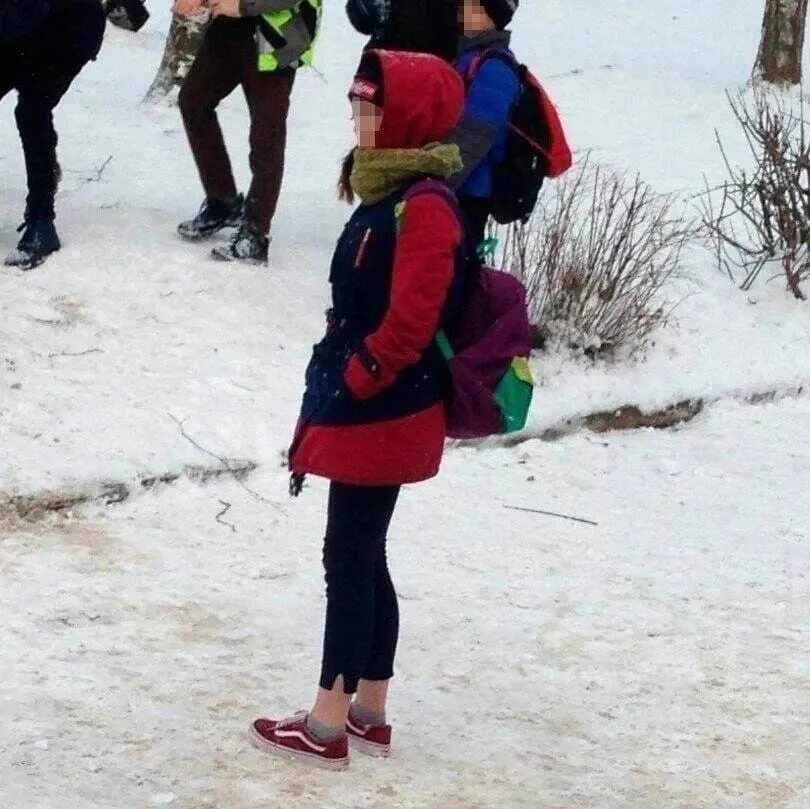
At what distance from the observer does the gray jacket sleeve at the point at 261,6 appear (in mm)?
5441

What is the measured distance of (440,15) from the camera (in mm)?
5020

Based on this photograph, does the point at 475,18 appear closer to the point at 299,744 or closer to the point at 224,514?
the point at 224,514

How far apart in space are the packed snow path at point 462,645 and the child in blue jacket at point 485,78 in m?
1.17

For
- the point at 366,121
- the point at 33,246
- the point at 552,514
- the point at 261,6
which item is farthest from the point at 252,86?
the point at 366,121

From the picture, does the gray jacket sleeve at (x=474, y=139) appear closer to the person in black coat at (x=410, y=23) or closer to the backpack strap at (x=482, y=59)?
the backpack strap at (x=482, y=59)

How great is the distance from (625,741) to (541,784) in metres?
0.35

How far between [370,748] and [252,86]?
313 centimetres

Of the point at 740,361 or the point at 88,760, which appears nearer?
the point at 88,760

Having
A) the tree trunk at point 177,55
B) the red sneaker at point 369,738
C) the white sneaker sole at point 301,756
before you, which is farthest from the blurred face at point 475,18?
the tree trunk at point 177,55

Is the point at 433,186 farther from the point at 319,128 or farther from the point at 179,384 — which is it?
the point at 319,128

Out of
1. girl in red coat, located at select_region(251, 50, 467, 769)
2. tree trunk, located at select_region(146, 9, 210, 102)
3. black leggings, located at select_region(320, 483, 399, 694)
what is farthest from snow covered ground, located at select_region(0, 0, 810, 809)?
tree trunk, located at select_region(146, 9, 210, 102)

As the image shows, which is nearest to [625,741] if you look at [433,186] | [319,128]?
[433,186]

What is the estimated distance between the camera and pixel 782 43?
1040 cm

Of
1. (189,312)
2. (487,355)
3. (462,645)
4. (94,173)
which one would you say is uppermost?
(487,355)
